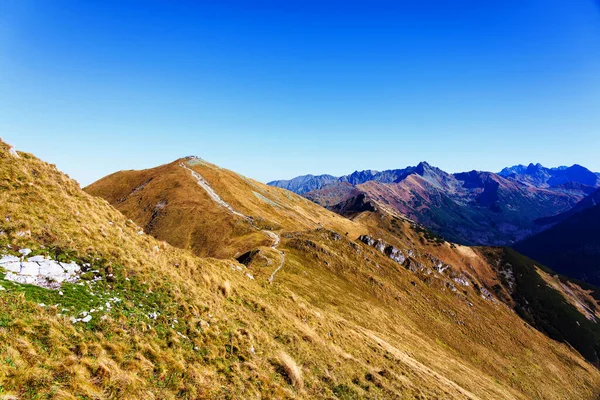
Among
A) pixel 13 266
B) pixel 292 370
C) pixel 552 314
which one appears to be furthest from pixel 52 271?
pixel 552 314

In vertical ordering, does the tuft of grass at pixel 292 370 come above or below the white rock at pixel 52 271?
below

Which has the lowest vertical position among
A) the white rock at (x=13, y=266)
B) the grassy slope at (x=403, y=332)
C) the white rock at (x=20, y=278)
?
the grassy slope at (x=403, y=332)

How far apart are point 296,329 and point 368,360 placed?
9535 mm

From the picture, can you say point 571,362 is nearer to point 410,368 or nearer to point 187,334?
point 410,368

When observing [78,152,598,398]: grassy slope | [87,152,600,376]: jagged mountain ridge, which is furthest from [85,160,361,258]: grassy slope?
[78,152,598,398]: grassy slope

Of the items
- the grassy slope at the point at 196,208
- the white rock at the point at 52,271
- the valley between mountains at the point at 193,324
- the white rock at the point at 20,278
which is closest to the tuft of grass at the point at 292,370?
the valley between mountains at the point at 193,324

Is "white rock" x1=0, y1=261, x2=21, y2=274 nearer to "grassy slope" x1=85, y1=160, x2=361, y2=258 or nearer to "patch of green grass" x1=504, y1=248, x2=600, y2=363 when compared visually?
"grassy slope" x1=85, y1=160, x2=361, y2=258

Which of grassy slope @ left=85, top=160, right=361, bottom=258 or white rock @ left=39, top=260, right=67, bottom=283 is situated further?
grassy slope @ left=85, top=160, right=361, bottom=258

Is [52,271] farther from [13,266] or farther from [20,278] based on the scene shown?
[13,266]

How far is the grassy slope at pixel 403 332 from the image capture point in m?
30.2

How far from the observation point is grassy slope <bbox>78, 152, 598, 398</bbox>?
99.0 feet

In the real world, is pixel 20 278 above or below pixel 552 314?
above

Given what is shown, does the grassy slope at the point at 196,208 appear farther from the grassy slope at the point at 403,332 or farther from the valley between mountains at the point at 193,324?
the valley between mountains at the point at 193,324

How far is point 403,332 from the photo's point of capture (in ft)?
186
